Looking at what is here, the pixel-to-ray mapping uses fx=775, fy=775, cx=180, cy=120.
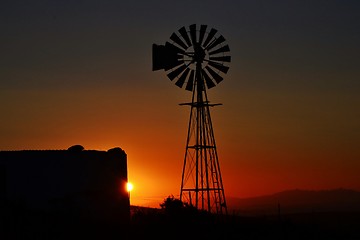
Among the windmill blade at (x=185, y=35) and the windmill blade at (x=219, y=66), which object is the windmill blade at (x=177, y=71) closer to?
the windmill blade at (x=185, y=35)

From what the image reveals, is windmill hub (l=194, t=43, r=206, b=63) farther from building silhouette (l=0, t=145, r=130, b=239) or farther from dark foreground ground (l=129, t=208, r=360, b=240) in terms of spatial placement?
dark foreground ground (l=129, t=208, r=360, b=240)

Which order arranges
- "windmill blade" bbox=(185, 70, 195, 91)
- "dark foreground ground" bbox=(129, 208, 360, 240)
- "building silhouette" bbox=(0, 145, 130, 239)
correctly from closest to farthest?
"dark foreground ground" bbox=(129, 208, 360, 240), "building silhouette" bbox=(0, 145, 130, 239), "windmill blade" bbox=(185, 70, 195, 91)

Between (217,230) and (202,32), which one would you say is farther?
(202,32)

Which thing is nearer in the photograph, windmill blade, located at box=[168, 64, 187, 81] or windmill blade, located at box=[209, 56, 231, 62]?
windmill blade, located at box=[168, 64, 187, 81]

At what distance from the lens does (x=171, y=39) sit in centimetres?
4447

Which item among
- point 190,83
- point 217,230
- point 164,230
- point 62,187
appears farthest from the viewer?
point 190,83

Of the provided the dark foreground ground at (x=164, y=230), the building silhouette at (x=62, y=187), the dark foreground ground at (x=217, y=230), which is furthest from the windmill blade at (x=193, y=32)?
the dark foreground ground at (x=217, y=230)

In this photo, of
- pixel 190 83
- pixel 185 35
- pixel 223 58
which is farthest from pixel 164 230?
pixel 185 35

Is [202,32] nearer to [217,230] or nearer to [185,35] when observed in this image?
[185,35]

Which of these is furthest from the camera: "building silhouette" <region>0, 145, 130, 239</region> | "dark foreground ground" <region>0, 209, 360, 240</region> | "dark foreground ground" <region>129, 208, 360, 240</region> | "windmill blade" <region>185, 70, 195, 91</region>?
"windmill blade" <region>185, 70, 195, 91</region>

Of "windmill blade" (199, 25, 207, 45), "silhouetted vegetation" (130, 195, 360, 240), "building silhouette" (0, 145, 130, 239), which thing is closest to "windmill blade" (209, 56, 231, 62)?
"windmill blade" (199, 25, 207, 45)

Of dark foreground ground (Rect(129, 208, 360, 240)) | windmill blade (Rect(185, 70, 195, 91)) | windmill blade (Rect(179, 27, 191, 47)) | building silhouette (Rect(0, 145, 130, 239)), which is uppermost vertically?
windmill blade (Rect(179, 27, 191, 47))

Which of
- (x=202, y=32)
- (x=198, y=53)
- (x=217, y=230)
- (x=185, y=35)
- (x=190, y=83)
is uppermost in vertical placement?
(x=202, y=32)

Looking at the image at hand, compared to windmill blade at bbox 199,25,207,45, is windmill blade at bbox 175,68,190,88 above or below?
below
